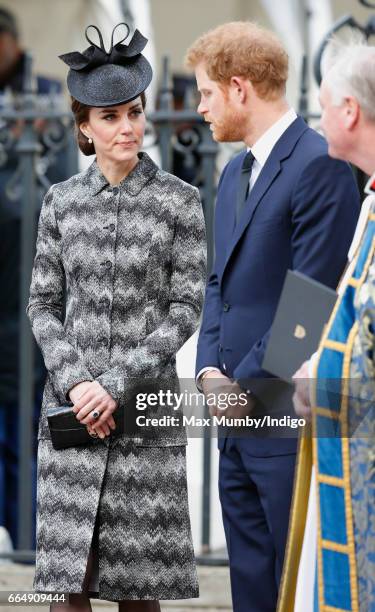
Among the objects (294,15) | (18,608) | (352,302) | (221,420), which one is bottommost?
(18,608)

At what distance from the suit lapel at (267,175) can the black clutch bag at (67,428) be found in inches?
21.6

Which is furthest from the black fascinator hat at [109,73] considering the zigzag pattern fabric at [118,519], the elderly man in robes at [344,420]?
the zigzag pattern fabric at [118,519]

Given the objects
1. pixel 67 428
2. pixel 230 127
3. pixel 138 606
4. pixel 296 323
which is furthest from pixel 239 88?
pixel 138 606

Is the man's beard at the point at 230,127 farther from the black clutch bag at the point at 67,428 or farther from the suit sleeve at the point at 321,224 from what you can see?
the black clutch bag at the point at 67,428

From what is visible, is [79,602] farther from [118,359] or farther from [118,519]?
[118,359]

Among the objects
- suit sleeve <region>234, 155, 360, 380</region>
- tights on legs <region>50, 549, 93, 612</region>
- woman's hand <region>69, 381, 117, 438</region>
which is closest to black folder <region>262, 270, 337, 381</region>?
suit sleeve <region>234, 155, 360, 380</region>

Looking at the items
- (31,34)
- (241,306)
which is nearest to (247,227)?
(241,306)

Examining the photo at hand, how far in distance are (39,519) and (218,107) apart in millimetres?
1174

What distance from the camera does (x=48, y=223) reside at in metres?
3.96

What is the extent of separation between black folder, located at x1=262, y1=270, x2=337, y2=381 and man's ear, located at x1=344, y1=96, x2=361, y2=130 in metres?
0.37

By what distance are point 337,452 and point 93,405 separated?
73cm

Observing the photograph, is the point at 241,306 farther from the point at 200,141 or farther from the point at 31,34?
the point at 31,34

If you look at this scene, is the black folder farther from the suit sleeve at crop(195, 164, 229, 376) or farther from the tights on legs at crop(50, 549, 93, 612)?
the tights on legs at crop(50, 549, 93, 612)

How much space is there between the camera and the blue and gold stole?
129 inches
